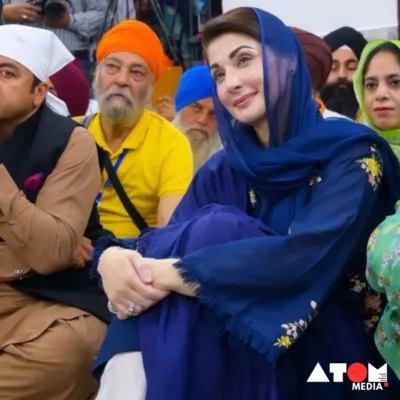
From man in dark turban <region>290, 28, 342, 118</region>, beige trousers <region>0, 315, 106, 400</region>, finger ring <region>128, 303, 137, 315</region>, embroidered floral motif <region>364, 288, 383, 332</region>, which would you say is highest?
man in dark turban <region>290, 28, 342, 118</region>

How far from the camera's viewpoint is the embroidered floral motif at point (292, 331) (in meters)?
2.02

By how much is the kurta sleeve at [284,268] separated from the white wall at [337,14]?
3.24 metres

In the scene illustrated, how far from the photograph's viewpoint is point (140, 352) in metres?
2.12

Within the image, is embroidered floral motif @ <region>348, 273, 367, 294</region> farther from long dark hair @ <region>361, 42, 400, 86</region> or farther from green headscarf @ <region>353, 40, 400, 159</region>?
long dark hair @ <region>361, 42, 400, 86</region>

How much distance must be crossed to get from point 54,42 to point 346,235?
153 centimetres

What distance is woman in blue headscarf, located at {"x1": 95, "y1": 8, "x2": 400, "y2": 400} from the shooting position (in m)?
2.06

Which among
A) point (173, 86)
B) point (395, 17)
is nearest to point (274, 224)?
point (173, 86)

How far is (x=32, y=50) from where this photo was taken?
3.00 meters

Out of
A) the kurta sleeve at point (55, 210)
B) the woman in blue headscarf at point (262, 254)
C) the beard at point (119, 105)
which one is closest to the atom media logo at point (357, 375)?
the woman in blue headscarf at point (262, 254)

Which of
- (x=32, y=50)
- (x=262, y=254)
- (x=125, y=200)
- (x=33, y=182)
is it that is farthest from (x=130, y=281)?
(x=125, y=200)

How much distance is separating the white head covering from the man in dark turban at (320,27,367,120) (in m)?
1.90

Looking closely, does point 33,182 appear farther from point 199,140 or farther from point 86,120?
point 199,140

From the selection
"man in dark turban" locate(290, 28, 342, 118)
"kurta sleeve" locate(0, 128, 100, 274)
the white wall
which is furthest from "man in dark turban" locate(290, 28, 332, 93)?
"kurta sleeve" locate(0, 128, 100, 274)

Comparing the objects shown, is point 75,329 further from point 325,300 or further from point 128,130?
point 128,130
